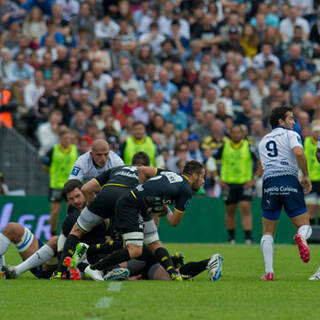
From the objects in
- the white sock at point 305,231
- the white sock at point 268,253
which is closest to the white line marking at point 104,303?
the white sock at point 268,253

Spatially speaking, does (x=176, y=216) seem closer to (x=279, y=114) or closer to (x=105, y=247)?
(x=105, y=247)

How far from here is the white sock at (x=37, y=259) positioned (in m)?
10.6

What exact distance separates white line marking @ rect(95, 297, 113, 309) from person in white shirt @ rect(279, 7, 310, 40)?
18.3 metres

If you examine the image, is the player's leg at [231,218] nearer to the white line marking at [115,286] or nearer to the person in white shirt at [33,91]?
the person in white shirt at [33,91]

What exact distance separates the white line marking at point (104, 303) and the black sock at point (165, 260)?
2.18m

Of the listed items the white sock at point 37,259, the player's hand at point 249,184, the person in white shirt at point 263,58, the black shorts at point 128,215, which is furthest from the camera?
the person in white shirt at point 263,58

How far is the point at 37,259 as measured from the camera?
10656 mm

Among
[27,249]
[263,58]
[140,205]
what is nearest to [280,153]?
[140,205]

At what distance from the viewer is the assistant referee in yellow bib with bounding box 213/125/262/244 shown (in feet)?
63.3

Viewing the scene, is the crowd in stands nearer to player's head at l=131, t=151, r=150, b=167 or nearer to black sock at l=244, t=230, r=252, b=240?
black sock at l=244, t=230, r=252, b=240

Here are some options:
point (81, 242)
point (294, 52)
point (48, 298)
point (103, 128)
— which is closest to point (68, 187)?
point (81, 242)

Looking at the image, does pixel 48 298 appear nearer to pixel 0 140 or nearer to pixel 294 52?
pixel 0 140

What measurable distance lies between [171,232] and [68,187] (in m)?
9.34

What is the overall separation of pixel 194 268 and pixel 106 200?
1335mm
